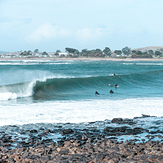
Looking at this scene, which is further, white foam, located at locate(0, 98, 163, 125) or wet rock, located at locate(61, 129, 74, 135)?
white foam, located at locate(0, 98, 163, 125)

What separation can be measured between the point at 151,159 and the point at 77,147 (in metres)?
2.07

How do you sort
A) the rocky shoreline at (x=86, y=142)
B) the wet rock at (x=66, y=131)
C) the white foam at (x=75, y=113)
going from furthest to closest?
1. the white foam at (x=75, y=113)
2. the wet rock at (x=66, y=131)
3. the rocky shoreline at (x=86, y=142)

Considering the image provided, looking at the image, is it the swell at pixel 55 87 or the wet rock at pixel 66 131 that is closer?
the wet rock at pixel 66 131

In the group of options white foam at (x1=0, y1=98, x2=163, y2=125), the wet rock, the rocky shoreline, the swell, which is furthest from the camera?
the swell

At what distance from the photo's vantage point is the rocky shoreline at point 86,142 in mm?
6832

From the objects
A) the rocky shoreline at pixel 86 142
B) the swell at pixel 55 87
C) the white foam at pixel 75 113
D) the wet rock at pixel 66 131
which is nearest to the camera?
the rocky shoreline at pixel 86 142

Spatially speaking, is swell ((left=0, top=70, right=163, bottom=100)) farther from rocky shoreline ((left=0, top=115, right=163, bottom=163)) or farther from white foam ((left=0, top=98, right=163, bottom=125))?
rocky shoreline ((left=0, top=115, right=163, bottom=163))

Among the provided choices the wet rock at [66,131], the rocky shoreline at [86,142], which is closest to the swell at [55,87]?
the rocky shoreline at [86,142]

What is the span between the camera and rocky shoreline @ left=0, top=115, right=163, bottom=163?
22.4 ft

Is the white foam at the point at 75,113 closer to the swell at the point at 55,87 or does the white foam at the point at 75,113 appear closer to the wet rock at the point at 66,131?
the wet rock at the point at 66,131

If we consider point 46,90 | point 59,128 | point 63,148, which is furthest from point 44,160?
point 46,90

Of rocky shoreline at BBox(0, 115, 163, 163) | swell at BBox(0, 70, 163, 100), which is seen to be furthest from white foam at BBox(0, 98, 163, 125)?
swell at BBox(0, 70, 163, 100)

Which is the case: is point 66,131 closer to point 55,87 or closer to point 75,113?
point 75,113

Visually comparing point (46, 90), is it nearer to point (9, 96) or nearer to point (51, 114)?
point (9, 96)
